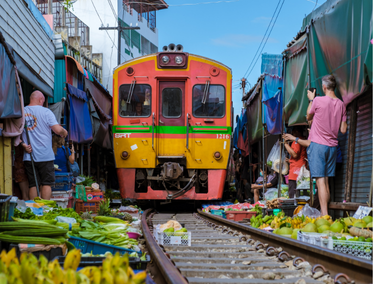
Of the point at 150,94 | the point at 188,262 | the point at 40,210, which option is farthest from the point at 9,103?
the point at 150,94

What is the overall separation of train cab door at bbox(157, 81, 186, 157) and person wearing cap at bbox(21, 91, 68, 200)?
3.27 meters


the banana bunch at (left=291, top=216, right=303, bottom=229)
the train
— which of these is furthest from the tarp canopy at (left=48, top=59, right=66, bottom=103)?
the banana bunch at (left=291, top=216, right=303, bottom=229)

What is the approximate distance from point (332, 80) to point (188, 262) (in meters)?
3.48

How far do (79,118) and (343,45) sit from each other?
6.30 meters

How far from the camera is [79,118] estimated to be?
33.4 ft

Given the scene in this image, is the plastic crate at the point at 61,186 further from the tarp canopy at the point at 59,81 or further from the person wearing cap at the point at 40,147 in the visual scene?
the tarp canopy at the point at 59,81

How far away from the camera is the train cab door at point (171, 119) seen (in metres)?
9.95

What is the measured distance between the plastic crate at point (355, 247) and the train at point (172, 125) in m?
5.94

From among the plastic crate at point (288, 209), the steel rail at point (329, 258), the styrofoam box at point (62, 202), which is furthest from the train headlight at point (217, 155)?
the steel rail at point (329, 258)

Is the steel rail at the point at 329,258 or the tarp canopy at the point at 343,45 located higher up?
the tarp canopy at the point at 343,45

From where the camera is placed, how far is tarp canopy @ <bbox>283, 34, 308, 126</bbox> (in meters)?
7.62

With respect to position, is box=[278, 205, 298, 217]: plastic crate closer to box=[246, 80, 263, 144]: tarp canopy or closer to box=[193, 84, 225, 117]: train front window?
box=[193, 84, 225, 117]: train front window

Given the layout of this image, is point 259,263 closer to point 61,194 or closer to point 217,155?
point 61,194

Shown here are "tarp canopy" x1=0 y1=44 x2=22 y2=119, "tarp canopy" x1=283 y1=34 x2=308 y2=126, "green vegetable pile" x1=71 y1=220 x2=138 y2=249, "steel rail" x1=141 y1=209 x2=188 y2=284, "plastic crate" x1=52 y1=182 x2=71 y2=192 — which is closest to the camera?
"steel rail" x1=141 y1=209 x2=188 y2=284
